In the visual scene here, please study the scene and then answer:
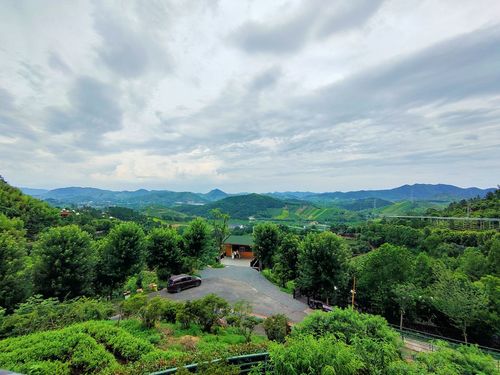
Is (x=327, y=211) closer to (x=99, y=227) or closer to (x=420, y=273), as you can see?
(x=99, y=227)

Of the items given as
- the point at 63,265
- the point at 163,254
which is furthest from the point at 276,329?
the point at 163,254

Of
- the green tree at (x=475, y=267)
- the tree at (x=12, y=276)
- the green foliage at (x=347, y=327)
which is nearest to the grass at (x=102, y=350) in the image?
the green foliage at (x=347, y=327)

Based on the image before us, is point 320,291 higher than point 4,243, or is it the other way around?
point 4,243

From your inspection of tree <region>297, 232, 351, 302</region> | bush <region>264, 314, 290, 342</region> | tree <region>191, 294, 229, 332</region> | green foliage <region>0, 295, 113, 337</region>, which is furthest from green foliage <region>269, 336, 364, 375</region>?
tree <region>297, 232, 351, 302</region>

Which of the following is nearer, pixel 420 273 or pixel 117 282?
pixel 117 282

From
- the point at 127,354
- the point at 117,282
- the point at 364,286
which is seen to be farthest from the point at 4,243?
the point at 364,286

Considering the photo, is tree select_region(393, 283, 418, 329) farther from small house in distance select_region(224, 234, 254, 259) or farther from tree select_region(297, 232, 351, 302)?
small house in distance select_region(224, 234, 254, 259)
